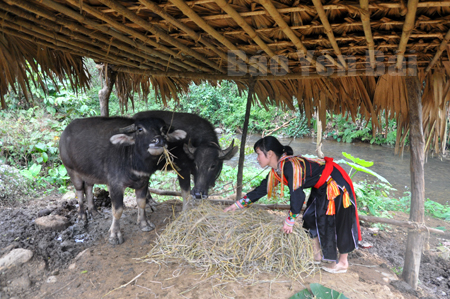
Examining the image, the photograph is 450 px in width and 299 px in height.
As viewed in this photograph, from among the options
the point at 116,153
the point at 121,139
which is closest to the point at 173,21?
the point at 121,139

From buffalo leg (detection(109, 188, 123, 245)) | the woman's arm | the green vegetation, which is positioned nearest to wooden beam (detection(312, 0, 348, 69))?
the green vegetation

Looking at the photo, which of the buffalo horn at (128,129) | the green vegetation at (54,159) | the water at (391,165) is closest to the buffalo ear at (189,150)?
the green vegetation at (54,159)

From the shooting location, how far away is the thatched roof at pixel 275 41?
2.14 metres

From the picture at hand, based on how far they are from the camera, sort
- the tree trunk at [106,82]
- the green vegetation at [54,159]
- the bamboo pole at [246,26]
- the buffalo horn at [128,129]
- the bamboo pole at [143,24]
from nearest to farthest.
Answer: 1. the bamboo pole at [246,26]
2. the bamboo pole at [143,24]
3. the buffalo horn at [128,129]
4. the tree trunk at [106,82]
5. the green vegetation at [54,159]

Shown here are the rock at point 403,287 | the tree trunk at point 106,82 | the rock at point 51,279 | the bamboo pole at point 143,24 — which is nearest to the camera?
the bamboo pole at point 143,24

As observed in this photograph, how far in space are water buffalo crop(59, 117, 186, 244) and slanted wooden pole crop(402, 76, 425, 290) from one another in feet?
8.92

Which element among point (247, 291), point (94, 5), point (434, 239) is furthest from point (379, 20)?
Result: point (434, 239)

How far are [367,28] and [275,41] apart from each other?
822mm

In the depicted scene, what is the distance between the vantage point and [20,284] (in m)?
2.99

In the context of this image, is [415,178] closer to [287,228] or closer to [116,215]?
[287,228]

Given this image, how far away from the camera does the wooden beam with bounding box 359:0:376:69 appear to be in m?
1.86

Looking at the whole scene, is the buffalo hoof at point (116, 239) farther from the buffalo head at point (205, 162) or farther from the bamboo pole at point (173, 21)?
the bamboo pole at point (173, 21)

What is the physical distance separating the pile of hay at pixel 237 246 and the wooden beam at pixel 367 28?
187cm

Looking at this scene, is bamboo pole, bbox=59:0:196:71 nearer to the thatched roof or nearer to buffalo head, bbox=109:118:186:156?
the thatched roof
